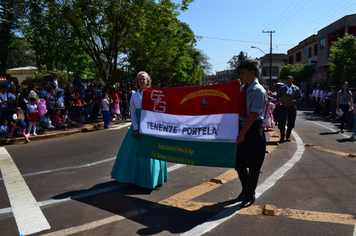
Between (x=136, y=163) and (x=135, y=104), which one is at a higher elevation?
(x=135, y=104)

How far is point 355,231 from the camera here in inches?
145

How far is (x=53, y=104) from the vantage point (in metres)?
14.4

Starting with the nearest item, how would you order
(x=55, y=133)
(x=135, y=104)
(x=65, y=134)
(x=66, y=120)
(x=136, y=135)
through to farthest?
(x=136, y=135), (x=135, y=104), (x=55, y=133), (x=65, y=134), (x=66, y=120)

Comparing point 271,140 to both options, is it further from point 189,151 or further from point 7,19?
point 7,19

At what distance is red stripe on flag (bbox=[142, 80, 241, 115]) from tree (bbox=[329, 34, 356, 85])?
71.5ft

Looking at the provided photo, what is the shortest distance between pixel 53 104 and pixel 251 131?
12.1 meters

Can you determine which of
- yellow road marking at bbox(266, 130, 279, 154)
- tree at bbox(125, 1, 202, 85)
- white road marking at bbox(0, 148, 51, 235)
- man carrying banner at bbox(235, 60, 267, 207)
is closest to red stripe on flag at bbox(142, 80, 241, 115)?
man carrying banner at bbox(235, 60, 267, 207)

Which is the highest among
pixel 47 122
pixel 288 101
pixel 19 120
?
pixel 288 101

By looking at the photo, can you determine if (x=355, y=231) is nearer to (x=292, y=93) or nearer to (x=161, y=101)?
(x=161, y=101)

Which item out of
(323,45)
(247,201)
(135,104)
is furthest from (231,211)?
(323,45)

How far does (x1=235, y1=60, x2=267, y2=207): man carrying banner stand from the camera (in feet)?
14.2

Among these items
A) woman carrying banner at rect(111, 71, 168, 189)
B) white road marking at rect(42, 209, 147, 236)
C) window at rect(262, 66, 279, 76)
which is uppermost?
window at rect(262, 66, 279, 76)

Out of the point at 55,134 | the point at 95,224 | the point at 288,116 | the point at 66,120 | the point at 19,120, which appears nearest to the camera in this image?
the point at 95,224

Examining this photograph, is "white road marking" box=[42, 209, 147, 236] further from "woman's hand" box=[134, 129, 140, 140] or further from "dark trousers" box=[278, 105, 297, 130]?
"dark trousers" box=[278, 105, 297, 130]
